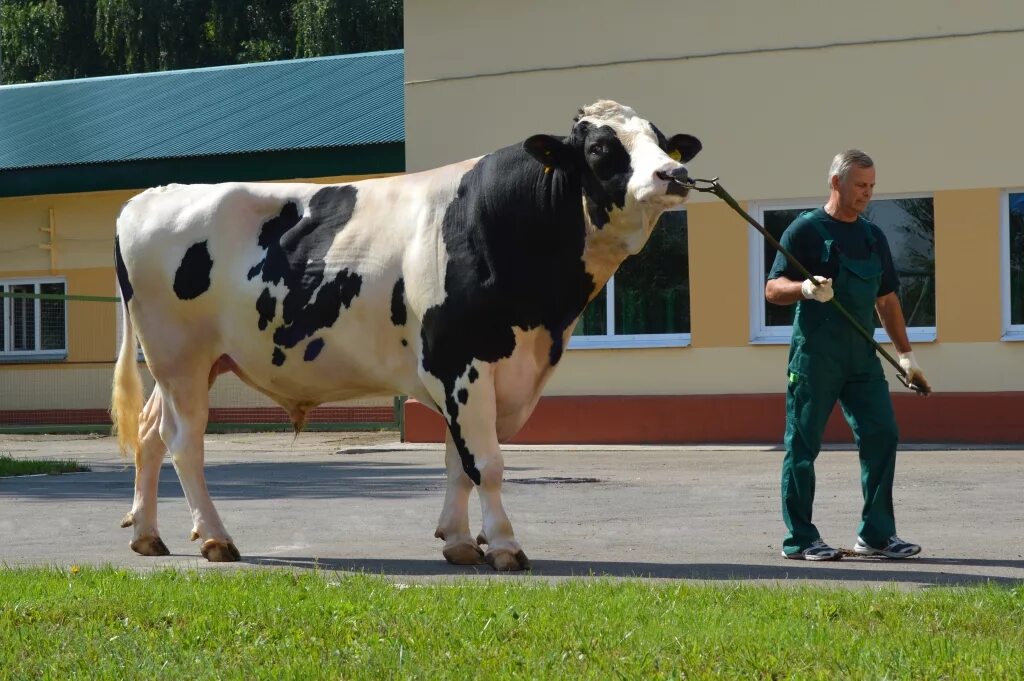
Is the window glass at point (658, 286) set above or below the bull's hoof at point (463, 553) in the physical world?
above

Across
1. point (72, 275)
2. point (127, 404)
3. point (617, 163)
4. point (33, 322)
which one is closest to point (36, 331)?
point (33, 322)

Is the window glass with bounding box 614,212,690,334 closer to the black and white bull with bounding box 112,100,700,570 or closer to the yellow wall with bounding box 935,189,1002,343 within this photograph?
the yellow wall with bounding box 935,189,1002,343

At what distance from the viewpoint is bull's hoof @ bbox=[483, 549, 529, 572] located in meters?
7.83

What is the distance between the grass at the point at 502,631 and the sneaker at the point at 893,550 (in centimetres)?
164

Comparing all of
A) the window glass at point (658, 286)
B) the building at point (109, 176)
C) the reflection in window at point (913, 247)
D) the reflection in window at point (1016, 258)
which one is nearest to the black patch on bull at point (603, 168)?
the reflection in window at point (913, 247)

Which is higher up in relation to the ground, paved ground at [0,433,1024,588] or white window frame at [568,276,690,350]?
white window frame at [568,276,690,350]

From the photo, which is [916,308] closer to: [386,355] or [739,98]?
[739,98]

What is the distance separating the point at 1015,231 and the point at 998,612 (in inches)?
512

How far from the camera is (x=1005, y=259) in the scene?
18.0m

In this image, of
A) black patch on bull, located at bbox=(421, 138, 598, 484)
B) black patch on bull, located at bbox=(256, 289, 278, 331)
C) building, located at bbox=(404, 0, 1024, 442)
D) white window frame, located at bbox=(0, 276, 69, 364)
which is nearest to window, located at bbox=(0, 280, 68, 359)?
white window frame, located at bbox=(0, 276, 69, 364)

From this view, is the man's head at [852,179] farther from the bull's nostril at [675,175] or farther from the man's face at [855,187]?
the bull's nostril at [675,175]

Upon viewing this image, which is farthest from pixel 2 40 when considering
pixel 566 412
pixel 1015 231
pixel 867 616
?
pixel 867 616

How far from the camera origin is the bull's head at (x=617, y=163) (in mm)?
7586

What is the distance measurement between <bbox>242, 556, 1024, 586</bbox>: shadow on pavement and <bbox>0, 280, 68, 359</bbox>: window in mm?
19309
